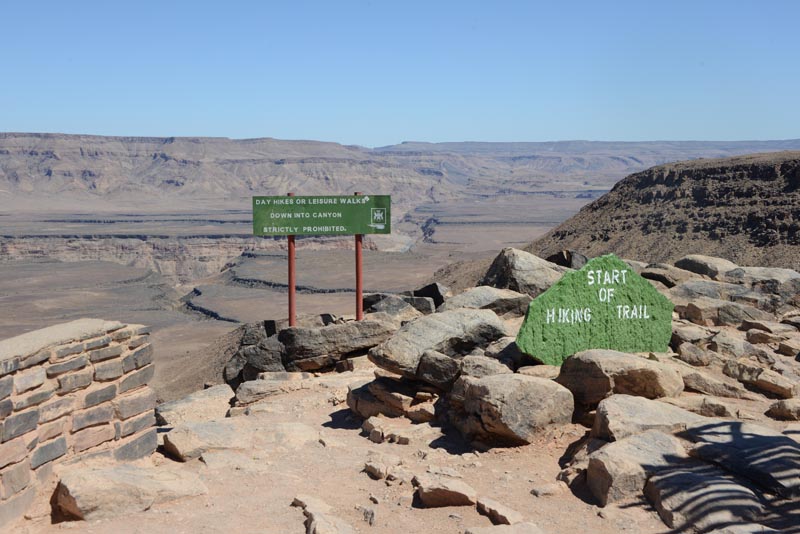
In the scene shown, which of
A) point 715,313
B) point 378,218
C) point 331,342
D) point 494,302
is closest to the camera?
point 715,313

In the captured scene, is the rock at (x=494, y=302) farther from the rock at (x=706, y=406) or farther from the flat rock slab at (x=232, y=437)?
the rock at (x=706, y=406)

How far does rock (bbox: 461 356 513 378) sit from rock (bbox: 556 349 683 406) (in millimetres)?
760

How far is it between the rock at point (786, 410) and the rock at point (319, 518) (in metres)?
4.29

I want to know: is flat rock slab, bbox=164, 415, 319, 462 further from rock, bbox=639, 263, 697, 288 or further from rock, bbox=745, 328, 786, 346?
rock, bbox=639, 263, 697, 288

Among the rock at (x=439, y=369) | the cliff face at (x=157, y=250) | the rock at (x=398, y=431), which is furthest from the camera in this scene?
the cliff face at (x=157, y=250)

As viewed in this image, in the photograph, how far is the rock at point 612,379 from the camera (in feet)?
25.8

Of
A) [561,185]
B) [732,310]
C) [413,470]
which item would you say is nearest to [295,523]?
[413,470]

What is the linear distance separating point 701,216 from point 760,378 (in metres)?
33.6

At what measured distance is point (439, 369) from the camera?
28.5ft

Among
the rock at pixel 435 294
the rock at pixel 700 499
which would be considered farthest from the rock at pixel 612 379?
the rock at pixel 435 294

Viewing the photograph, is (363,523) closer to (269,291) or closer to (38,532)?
(38,532)

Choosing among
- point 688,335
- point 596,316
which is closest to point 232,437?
point 596,316

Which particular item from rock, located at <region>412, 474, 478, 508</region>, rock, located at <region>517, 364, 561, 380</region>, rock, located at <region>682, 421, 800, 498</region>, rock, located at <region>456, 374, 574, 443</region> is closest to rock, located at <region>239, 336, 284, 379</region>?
rock, located at <region>517, 364, 561, 380</region>

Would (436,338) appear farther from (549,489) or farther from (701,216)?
(701,216)
